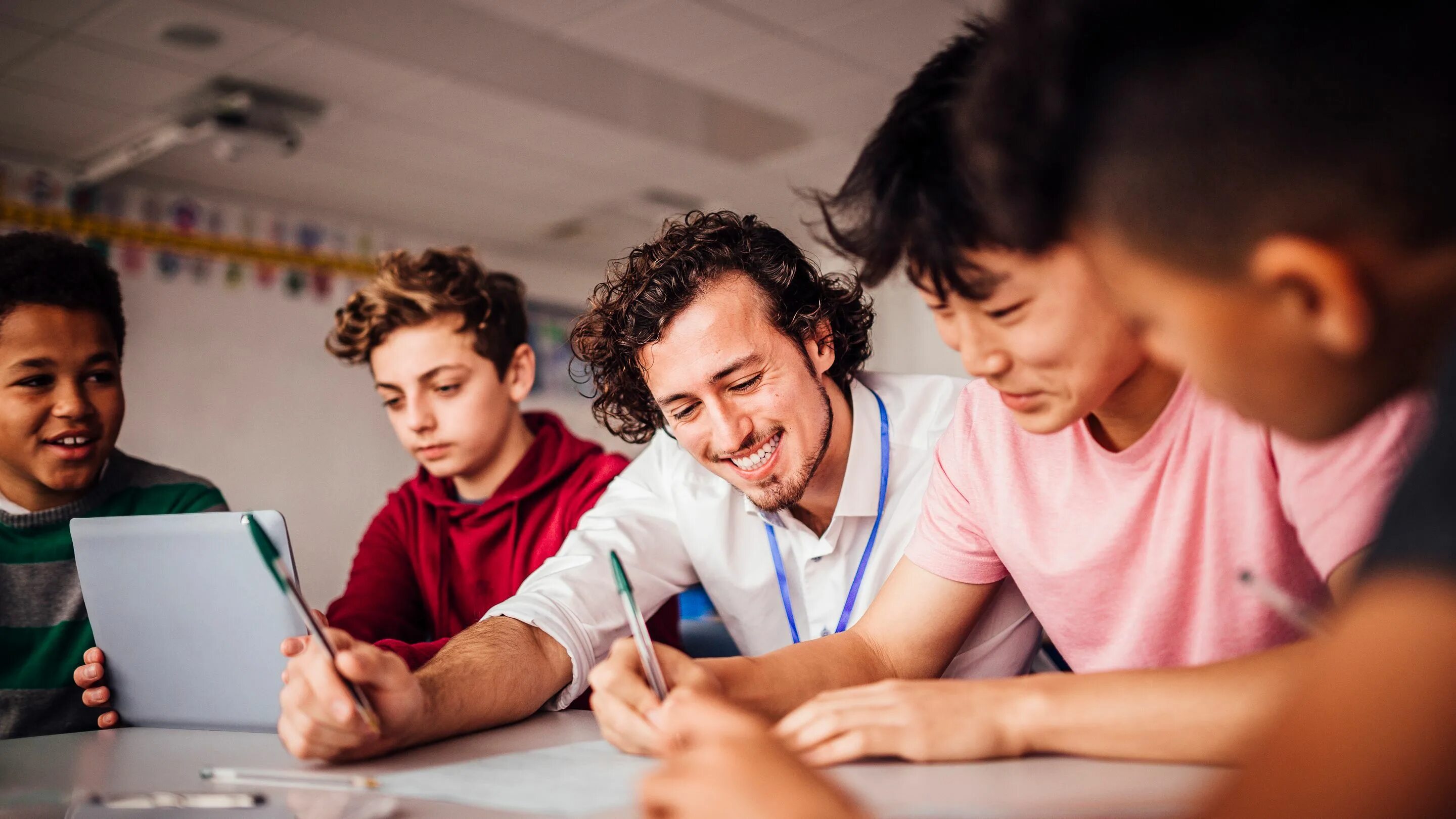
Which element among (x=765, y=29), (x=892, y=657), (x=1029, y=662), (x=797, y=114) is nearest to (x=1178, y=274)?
(x=892, y=657)

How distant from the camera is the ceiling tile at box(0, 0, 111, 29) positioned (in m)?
3.09

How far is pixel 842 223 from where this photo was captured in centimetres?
100

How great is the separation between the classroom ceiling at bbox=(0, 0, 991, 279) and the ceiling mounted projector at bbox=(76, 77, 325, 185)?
61 mm

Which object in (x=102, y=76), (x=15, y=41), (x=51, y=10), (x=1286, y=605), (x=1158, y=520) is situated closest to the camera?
(x=1286, y=605)

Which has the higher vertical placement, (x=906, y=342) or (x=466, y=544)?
(x=906, y=342)

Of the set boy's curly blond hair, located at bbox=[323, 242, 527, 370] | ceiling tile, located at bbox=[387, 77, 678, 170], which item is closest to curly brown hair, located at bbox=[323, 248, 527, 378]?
boy's curly blond hair, located at bbox=[323, 242, 527, 370]

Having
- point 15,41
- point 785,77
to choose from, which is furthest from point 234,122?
point 785,77

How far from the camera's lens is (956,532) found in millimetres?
1198

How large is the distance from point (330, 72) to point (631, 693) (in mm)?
3397

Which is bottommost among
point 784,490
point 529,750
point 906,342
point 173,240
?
point 529,750

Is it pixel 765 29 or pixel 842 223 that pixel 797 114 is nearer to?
pixel 765 29

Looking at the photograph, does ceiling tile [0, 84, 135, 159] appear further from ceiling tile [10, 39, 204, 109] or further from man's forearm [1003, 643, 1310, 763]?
man's forearm [1003, 643, 1310, 763]

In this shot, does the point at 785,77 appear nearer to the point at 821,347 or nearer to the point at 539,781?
the point at 821,347

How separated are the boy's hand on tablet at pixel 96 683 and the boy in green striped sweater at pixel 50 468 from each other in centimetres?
39
